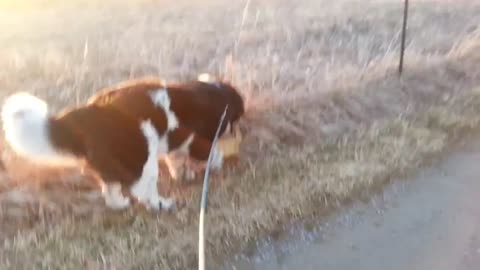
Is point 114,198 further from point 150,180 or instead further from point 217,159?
point 217,159

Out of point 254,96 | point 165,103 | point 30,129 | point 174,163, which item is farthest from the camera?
point 254,96

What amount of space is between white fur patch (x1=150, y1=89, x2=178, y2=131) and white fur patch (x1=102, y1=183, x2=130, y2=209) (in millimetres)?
183

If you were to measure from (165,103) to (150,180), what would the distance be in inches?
7.0

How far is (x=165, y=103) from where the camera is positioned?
1.62 metres

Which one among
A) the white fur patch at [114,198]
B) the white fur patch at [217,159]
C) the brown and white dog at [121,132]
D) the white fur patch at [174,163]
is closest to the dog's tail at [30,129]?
the brown and white dog at [121,132]

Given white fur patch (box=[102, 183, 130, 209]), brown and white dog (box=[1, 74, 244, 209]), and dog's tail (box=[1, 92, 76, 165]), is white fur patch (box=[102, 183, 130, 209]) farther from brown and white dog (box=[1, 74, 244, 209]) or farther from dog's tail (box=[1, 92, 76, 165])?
dog's tail (box=[1, 92, 76, 165])

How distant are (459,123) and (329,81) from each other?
47 cm

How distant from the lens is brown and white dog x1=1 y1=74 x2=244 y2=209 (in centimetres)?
147

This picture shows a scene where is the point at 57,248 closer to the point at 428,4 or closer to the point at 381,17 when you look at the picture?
the point at 381,17

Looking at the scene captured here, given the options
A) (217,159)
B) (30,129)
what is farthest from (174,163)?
(30,129)

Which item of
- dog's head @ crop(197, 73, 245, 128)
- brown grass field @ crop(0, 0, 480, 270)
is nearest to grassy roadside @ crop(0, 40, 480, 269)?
brown grass field @ crop(0, 0, 480, 270)

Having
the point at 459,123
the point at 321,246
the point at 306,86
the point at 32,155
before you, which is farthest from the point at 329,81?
the point at 32,155

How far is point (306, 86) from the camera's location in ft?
7.82

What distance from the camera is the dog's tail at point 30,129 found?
145 cm
